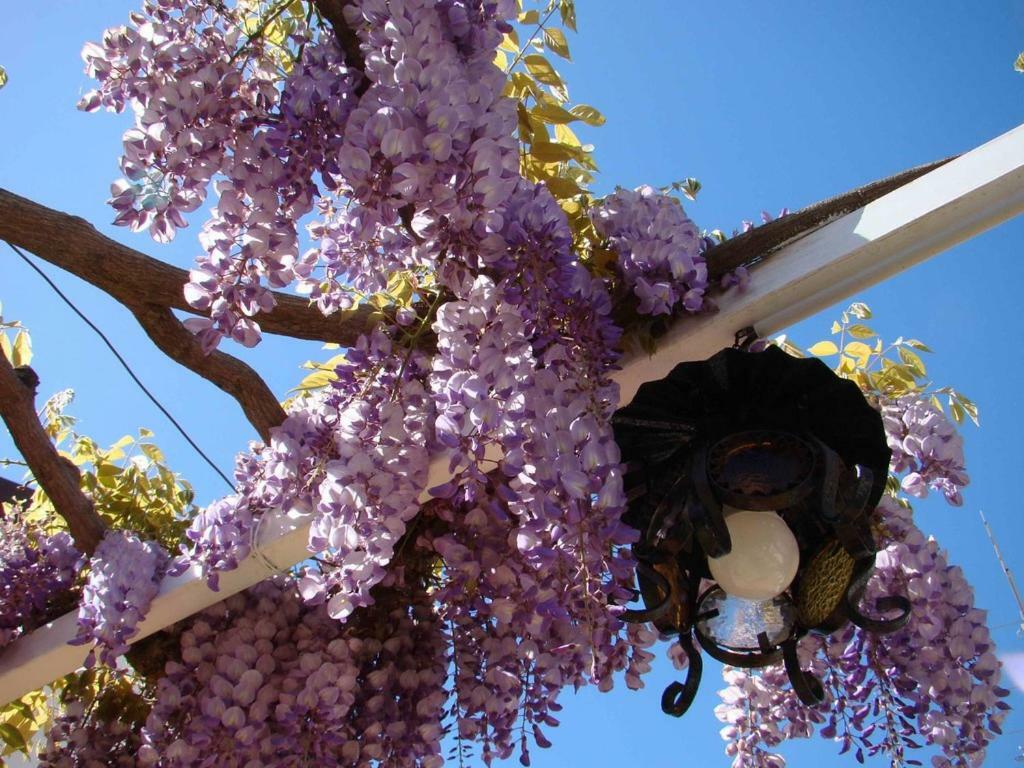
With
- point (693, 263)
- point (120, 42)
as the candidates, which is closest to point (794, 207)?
point (693, 263)

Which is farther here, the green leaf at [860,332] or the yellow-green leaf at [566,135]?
the green leaf at [860,332]

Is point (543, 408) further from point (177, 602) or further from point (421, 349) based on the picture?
point (177, 602)

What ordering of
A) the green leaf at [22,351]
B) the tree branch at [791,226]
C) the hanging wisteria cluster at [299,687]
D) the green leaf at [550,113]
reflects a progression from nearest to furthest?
the tree branch at [791,226] → the green leaf at [550,113] → the hanging wisteria cluster at [299,687] → the green leaf at [22,351]

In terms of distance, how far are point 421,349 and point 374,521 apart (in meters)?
0.33

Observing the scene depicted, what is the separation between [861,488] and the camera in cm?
113

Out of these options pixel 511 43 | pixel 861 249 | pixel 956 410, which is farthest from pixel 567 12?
pixel 956 410

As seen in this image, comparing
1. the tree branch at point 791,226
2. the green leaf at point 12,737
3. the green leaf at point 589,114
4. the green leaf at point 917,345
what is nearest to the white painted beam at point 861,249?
the tree branch at point 791,226

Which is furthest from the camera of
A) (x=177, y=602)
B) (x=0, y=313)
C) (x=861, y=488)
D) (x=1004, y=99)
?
(x=1004, y=99)

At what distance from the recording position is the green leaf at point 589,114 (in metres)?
1.63

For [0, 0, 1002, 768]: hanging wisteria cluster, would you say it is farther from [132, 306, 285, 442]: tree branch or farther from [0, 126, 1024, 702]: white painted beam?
[132, 306, 285, 442]: tree branch

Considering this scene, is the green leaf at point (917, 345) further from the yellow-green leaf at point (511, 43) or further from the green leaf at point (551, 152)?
the yellow-green leaf at point (511, 43)

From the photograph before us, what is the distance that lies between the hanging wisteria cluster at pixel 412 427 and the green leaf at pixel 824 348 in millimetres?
286

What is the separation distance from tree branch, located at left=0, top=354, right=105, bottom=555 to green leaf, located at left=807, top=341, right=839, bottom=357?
4.56 feet

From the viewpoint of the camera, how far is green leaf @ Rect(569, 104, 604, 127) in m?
1.63
